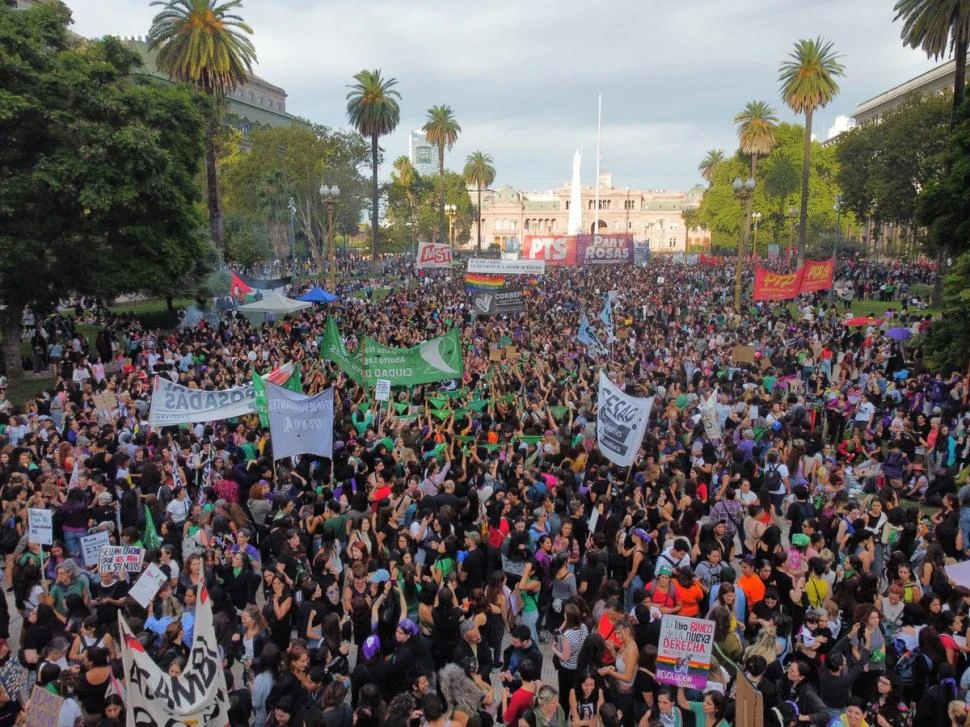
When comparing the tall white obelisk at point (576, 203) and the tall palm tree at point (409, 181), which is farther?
the tall white obelisk at point (576, 203)

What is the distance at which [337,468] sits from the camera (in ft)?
37.6

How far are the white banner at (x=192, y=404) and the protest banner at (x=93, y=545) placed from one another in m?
3.64

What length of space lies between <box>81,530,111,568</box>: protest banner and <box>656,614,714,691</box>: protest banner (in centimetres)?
582

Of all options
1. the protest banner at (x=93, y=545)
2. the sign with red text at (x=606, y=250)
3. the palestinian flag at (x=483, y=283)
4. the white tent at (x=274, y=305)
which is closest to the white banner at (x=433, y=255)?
the palestinian flag at (x=483, y=283)

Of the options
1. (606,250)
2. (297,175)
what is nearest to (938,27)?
(606,250)

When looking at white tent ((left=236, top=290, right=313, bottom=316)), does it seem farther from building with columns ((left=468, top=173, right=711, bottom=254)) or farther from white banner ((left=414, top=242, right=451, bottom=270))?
building with columns ((left=468, top=173, right=711, bottom=254))

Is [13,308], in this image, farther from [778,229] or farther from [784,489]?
[778,229]

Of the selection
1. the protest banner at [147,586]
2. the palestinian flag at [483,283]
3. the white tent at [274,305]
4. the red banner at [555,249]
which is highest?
the red banner at [555,249]

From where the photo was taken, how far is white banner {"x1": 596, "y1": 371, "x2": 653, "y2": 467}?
10.6m

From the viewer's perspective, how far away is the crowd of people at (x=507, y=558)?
235 inches

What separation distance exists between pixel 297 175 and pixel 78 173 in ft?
115

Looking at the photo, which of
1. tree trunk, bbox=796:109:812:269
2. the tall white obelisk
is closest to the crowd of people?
tree trunk, bbox=796:109:812:269

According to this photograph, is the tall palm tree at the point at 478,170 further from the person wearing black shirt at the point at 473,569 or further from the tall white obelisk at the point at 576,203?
the person wearing black shirt at the point at 473,569

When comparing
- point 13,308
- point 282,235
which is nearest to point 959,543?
point 13,308
